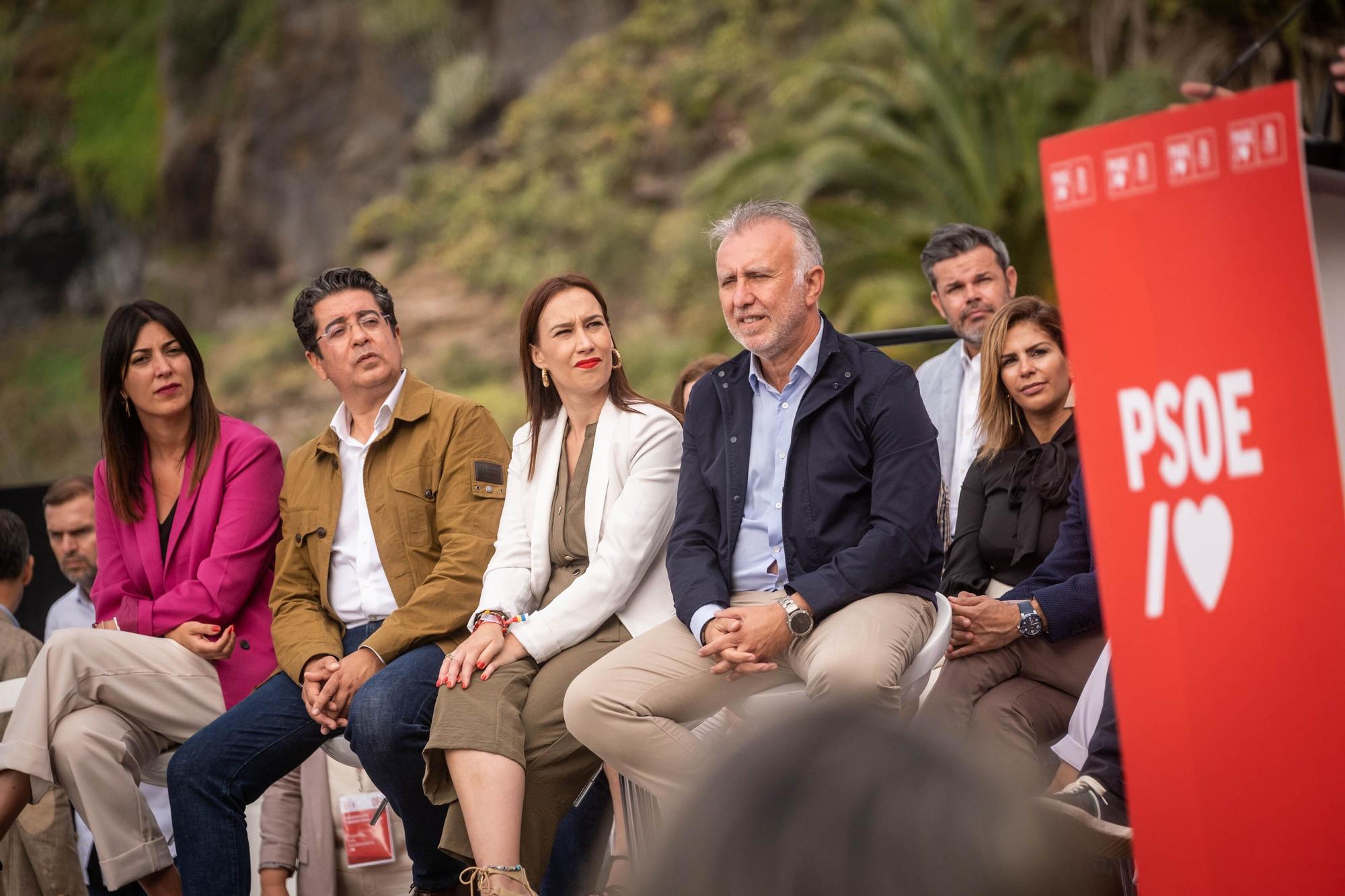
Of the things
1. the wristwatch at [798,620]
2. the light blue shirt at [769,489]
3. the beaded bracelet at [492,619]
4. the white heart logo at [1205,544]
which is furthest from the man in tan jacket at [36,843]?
the white heart logo at [1205,544]

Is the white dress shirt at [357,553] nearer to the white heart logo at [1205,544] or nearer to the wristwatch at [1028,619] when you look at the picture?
the wristwatch at [1028,619]

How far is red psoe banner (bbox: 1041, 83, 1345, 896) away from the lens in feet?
4.58

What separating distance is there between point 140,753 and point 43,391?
15806 millimetres

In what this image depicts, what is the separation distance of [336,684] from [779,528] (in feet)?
3.67

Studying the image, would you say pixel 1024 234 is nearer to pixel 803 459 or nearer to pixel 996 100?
pixel 996 100

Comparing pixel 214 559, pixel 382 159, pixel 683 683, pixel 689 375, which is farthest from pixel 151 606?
pixel 382 159

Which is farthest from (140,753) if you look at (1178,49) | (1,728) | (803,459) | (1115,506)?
(1178,49)

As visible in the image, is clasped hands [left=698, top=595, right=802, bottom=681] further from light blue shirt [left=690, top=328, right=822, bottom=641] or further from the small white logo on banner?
the small white logo on banner

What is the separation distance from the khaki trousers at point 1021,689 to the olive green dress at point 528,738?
2.54 ft

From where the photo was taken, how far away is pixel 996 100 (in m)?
12.3

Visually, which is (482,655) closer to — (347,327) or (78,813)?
(347,327)

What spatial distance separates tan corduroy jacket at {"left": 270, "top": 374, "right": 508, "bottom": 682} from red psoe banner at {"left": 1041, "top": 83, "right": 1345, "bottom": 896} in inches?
77.6

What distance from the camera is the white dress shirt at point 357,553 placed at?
3.22 m

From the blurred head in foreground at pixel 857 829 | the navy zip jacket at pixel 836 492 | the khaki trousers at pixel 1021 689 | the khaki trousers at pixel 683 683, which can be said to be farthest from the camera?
the khaki trousers at pixel 1021 689
